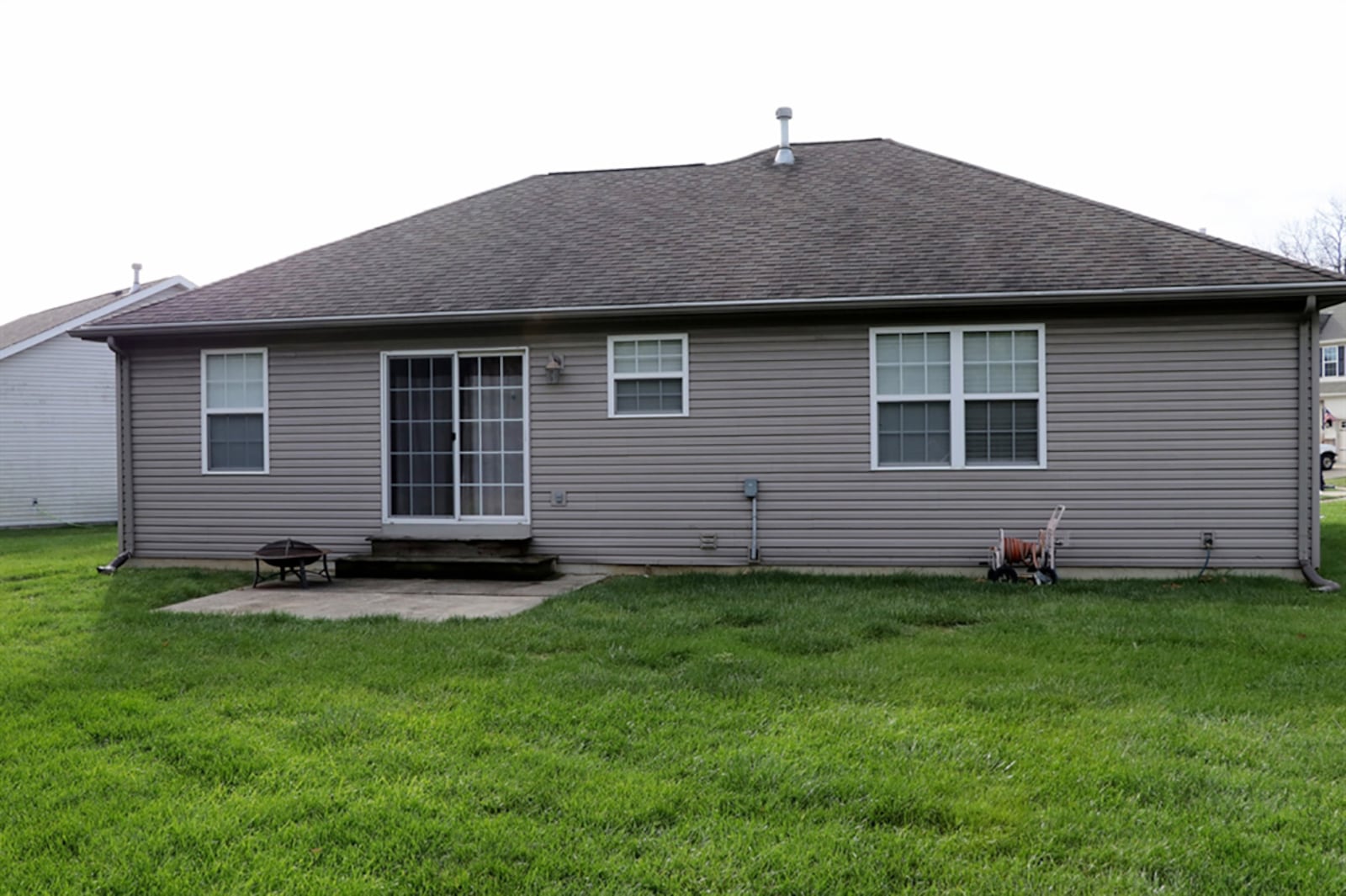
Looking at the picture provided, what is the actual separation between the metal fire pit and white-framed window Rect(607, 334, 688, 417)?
3047mm

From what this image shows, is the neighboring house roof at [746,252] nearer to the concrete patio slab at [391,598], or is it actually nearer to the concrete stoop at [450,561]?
the concrete stoop at [450,561]

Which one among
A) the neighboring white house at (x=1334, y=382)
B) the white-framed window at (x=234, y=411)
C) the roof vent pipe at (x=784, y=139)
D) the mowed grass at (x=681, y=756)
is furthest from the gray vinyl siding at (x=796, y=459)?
the neighboring white house at (x=1334, y=382)

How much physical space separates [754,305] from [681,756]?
5622 millimetres

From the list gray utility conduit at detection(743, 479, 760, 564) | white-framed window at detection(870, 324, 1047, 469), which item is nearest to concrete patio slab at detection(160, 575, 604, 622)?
gray utility conduit at detection(743, 479, 760, 564)

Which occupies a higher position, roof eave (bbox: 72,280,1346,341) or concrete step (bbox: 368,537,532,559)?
roof eave (bbox: 72,280,1346,341)

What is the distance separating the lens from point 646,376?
9.40m

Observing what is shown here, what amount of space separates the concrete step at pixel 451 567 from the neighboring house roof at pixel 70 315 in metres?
12.4

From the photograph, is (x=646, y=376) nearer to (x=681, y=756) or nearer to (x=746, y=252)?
(x=746, y=252)

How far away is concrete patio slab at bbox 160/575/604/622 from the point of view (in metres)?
7.31

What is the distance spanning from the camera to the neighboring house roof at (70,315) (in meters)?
18.9

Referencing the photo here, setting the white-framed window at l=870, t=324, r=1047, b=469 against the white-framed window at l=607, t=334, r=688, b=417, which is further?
the white-framed window at l=607, t=334, r=688, b=417

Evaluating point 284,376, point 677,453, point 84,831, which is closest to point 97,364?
point 284,376

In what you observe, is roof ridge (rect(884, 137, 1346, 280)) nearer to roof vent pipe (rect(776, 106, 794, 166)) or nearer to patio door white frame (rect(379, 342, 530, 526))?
roof vent pipe (rect(776, 106, 794, 166))

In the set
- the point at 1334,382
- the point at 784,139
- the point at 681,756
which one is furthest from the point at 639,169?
the point at 1334,382
